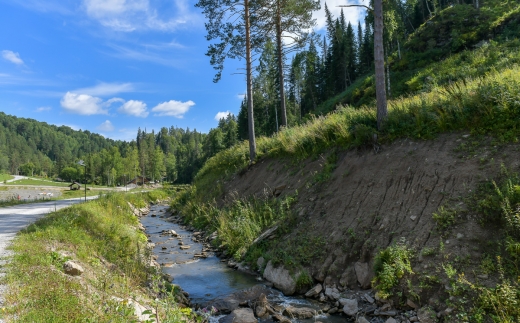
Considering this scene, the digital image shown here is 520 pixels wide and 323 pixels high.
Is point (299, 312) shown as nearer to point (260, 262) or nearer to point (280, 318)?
point (280, 318)

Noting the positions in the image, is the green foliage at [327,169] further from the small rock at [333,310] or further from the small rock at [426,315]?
the small rock at [426,315]

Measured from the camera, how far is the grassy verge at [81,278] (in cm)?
427

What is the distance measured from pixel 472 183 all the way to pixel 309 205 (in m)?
4.75

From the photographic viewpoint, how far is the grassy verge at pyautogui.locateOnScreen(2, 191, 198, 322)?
168 inches

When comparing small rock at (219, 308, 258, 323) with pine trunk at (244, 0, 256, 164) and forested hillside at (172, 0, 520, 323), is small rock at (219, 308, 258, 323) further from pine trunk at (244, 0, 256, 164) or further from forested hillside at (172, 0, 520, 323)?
pine trunk at (244, 0, 256, 164)

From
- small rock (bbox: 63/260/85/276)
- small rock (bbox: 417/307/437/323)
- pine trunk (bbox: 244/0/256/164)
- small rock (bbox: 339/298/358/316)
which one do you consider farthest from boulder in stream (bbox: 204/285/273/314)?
pine trunk (bbox: 244/0/256/164)

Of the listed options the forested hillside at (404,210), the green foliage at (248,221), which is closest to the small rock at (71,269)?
the forested hillside at (404,210)

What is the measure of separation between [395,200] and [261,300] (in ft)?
14.2

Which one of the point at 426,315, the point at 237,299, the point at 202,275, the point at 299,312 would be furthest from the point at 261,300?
the point at 426,315

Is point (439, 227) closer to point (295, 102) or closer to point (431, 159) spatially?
point (431, 159)

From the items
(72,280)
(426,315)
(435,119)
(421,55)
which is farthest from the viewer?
(421,55)

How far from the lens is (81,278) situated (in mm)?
6055

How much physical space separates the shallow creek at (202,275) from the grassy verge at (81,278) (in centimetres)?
92

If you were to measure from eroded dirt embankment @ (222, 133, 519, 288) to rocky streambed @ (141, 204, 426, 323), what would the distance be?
53 cm
